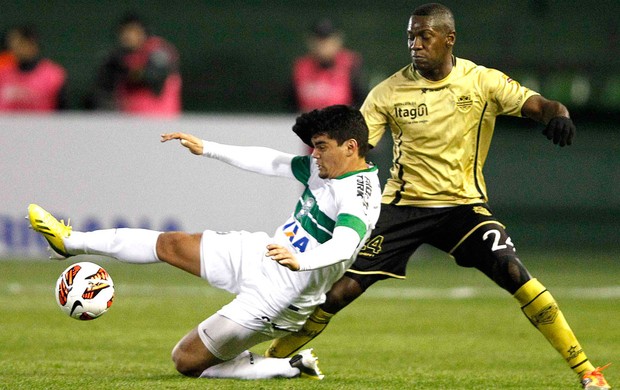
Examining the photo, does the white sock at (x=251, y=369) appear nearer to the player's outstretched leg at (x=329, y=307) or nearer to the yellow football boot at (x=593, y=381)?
the player's outstretched leg at (x=329, y=307)

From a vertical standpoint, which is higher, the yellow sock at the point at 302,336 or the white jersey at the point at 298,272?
the white jersey at the point at 298,272

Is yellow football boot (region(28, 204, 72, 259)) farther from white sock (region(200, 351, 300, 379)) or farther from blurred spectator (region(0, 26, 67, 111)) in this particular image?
blurred spectator (region(0, 26, 67, 111))

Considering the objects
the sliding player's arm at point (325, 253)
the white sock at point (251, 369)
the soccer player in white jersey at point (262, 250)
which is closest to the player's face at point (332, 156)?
the soccer player in white jersey at point (262, 250)

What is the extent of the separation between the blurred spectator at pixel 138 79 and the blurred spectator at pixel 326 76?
1650 millimetres

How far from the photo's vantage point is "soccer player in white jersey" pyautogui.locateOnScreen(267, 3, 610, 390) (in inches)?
296

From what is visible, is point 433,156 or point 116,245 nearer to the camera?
point 116,245

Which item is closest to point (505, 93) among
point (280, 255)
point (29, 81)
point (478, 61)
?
point (280, 255)

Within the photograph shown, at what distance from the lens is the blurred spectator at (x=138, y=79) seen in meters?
15.0

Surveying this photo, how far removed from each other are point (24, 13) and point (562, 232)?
8274mm

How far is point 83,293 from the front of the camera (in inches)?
267

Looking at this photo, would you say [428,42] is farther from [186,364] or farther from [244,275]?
[186,364]

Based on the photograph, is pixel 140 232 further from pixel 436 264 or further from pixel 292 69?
pixel 292 69

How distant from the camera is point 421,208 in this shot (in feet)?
25.3

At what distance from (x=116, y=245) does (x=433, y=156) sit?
2142mm
